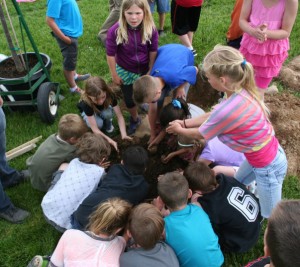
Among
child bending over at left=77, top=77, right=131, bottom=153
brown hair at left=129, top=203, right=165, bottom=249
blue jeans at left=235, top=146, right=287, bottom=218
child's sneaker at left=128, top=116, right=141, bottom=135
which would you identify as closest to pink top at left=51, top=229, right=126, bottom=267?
brown hair at left=129, top=203, right=165, bottom=249

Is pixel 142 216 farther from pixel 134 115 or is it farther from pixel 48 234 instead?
pixel 134 115

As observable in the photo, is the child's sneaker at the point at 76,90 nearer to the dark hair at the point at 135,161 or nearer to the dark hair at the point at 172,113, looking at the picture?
the dark hair at the point at 172,113

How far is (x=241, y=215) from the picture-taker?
259 centimetres

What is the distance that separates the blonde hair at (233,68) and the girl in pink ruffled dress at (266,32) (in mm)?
975

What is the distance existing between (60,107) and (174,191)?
271 cm

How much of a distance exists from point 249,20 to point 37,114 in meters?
2.98

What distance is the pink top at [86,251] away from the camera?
2219 millimetres

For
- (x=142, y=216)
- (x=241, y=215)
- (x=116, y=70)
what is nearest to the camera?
(x=142, y=216)

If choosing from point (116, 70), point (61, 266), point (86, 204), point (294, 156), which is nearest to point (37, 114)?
point (116, 70)

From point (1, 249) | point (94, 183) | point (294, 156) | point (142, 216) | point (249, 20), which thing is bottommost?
point (1, 249)

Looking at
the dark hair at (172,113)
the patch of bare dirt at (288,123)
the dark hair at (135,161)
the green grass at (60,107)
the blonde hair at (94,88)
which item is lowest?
the green grass at (60,107)

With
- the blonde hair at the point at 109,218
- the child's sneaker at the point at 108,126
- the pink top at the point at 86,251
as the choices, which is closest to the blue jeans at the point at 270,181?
the blonde hair at the point at 109,218

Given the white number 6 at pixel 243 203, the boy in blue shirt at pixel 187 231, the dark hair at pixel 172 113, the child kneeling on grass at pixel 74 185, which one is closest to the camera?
the boy in blue shirt at pixel 187 231

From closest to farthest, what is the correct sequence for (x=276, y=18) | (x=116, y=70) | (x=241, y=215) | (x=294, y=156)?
1. (x=241, y=215)
2. (x=276, y=18)
3. (x=294, y=156)
4. (x=116, y=70)
